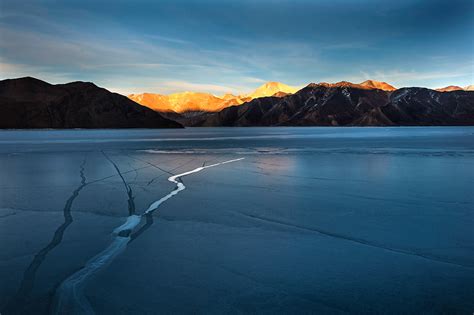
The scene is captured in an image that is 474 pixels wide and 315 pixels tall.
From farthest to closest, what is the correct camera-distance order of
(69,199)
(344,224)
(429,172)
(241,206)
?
(429,172) < (69,199) < (241,206) < (344,224)

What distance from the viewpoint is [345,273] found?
6.03 m

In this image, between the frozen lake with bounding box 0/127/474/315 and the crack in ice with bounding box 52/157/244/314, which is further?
the frozen lake with bounding box 0/127/474/315

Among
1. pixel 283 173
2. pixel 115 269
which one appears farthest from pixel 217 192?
pixel 115 269

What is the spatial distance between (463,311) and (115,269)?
493 cm

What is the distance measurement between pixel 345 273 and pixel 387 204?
573 centimetres

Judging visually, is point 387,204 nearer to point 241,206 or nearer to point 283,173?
point 241,206

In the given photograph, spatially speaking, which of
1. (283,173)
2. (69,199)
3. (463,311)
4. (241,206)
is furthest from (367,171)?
(463,311)

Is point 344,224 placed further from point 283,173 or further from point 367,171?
point 367,171

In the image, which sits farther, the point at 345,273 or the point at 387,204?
the point at 387,204

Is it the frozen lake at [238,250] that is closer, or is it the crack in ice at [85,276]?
the crack in ice at [85,276]

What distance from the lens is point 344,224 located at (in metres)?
8.94

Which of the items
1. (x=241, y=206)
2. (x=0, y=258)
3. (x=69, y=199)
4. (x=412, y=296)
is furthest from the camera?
(x=69, y=199)

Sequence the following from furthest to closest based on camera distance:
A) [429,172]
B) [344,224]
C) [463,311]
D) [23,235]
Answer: [429,172], [344,224], [23,235], [463,311]

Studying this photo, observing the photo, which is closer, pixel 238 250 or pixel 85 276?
pixel 85 276
